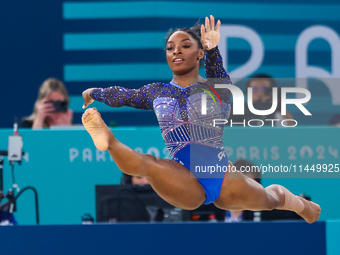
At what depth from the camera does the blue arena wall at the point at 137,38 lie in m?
6.45

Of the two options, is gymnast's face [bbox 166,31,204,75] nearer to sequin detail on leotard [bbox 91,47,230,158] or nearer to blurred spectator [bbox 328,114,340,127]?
sequin detail on leotard [bbox 91,47,230,158]

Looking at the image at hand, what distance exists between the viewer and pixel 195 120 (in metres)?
2.63

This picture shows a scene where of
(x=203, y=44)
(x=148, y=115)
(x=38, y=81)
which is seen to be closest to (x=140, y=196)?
(x=203, y=44)

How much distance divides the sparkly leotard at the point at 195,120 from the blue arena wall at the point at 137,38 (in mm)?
3837

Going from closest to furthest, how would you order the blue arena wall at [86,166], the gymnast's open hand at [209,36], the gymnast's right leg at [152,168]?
the gymnast's right leg at [152,168]
the gymnast's open hand at [209,36]
the blue arena wall at [86,166]

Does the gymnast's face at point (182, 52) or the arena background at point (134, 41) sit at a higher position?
the arena background at point (134, 41)

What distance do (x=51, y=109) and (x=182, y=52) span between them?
6.71 feet

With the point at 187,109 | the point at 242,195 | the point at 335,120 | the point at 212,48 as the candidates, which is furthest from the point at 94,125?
the point at 335,120

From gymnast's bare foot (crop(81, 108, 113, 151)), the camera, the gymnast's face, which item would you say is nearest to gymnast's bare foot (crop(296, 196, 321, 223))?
the gymnast's face

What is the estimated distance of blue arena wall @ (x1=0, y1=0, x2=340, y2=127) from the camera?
21.2ft

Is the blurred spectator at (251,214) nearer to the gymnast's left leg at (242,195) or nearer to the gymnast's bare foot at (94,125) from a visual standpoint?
the gymnast's left leg at (242,195)

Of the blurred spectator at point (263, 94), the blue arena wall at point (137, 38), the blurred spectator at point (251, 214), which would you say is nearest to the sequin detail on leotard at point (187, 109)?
the blurred spectator at point (263, 94)

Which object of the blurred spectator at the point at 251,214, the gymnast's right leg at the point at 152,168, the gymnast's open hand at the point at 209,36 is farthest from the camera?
the blurred spectator at the point at 251,214

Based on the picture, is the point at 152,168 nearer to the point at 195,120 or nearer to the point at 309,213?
the point at 195,120
